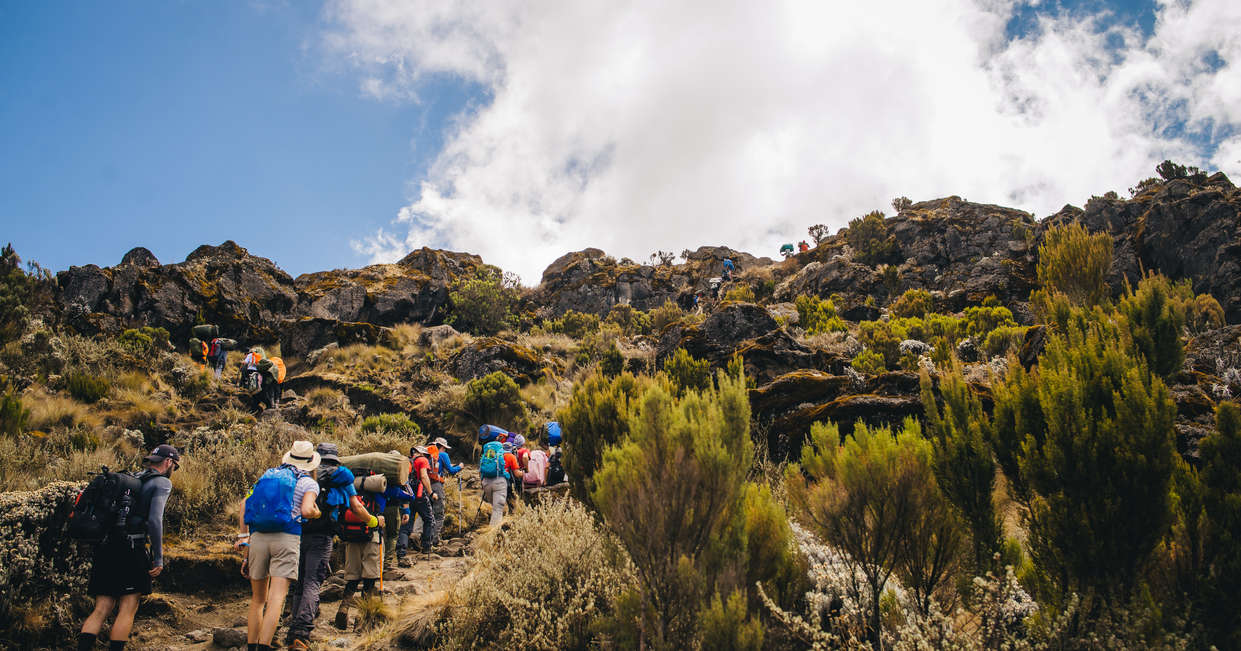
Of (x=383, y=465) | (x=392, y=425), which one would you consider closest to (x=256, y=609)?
(x=383, y=465)

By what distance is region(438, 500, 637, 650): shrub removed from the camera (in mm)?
3840

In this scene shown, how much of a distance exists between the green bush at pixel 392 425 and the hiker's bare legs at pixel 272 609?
7.81 meters

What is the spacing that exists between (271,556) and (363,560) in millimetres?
1421

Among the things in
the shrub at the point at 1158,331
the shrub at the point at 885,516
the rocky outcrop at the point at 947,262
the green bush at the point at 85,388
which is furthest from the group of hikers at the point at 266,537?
the rocky outcrop at the point at 947,262

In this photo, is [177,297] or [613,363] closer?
[613,363]

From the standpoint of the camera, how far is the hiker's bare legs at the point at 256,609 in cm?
435

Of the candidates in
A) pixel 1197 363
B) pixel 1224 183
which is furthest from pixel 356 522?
pixel 1224 183

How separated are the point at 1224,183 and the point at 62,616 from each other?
126 ft

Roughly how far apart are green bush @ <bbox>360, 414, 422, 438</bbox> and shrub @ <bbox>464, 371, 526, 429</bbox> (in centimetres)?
164

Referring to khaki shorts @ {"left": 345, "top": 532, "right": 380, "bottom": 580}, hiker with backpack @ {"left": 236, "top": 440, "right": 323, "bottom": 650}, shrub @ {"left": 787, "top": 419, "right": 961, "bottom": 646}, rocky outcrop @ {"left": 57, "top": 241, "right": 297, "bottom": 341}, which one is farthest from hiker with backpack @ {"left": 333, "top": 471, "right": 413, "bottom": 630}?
rocky outcrop @ {"left": 57, "top": 241, "right": 297, "bottom": 341}

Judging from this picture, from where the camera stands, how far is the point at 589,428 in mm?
6863

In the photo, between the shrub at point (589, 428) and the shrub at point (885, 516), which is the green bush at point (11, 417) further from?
the shrub at point (885, 516)

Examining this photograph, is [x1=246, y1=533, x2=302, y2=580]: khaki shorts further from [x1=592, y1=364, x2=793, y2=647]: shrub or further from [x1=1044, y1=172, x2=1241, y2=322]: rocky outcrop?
Answer: [x1=1044, y1=172, x2=1241, y2=322]: rocky outcrop

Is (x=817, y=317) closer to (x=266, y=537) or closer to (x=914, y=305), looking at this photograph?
(x=914, y=305)
